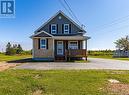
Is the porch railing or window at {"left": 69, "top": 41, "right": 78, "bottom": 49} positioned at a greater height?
window at {"left": 69, "top": 41, "right": 78, "bottom": 49}

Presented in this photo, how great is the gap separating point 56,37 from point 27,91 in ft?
68.5

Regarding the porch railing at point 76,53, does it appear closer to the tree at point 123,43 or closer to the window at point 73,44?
the window at point 73,44

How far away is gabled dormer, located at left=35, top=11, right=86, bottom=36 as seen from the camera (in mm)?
33000

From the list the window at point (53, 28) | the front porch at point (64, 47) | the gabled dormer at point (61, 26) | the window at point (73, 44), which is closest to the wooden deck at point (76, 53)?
the front porch at point (64, 47)

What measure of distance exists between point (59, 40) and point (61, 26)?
2.38 meters

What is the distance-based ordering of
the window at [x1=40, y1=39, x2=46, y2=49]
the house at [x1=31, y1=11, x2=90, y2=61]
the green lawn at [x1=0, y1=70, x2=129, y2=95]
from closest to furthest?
the green lawn at [x1=0, y1=70, x2=129, y2=95]
the house at [x1=31, y1=11, x2=90, y2=61]
the window at [x1=40, y1=39, x2=46, y2=49]

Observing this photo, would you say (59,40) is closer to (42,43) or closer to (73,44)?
(73,44)

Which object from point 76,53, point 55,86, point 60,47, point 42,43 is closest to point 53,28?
point 60,47

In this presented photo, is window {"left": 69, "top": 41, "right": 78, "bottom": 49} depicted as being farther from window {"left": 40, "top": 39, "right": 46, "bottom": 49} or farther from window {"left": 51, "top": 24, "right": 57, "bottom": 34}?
window {"left": 40, "top": 39, "right": 46, "bottom": 49}

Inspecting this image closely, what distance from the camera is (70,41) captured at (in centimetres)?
3194

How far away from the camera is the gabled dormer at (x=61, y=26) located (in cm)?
3300

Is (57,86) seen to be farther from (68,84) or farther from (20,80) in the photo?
(20,80)

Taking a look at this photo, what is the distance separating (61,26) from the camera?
109ft

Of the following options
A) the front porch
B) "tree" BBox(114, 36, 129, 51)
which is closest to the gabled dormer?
the front porch
